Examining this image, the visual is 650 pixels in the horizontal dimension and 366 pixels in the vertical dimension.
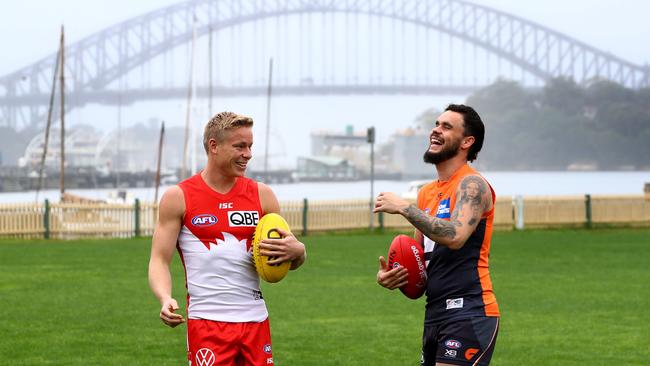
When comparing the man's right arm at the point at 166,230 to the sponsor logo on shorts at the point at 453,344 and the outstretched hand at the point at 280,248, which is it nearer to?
the outstretched hand at the point at 280,248

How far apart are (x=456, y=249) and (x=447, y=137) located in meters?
0.67

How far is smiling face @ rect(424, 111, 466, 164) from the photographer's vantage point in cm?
627

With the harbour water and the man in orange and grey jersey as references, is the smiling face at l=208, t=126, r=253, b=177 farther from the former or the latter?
the harbour water

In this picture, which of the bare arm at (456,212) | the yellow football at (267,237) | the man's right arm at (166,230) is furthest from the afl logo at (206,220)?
the bare arm at (456,212)

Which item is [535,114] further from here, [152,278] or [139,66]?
[152,278]

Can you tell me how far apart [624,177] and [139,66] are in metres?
57.0

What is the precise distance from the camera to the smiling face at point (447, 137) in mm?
6270

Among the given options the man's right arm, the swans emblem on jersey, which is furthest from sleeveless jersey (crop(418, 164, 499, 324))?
the man's right arm

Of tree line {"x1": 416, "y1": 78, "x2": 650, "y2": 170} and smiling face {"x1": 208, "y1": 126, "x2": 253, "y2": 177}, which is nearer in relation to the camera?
smiling face {"x1": 208, "y1": 126, "x2": 253, "y2": 177}

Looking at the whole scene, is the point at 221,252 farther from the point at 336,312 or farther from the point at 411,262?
the point at 336,312

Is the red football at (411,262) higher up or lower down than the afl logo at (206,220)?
lower down

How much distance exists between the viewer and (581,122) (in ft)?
381

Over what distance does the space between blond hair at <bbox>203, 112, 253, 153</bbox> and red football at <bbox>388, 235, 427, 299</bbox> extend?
46.0 inches

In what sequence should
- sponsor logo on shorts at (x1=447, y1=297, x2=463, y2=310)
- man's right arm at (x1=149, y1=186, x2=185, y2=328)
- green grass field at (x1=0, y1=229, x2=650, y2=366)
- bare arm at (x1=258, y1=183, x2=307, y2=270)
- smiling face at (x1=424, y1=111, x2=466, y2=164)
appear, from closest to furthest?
bare arm at (x1=258, y1=183, x2=307, y2=270), man's right arm at (x1=149, y1=186, x2=185, y2=328), sponsor logo on shorts at (x1=447, y1=297, x2=463, y2=310), smiling face at (x1=424, y1=111, x2=466, y2=164), green grass field at (x1=0, y1=229, x2=650, y2=366)
